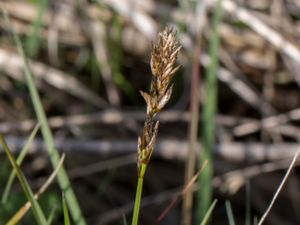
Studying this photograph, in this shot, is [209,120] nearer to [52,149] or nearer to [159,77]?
[52,149]

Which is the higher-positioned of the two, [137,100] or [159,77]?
[159,77]

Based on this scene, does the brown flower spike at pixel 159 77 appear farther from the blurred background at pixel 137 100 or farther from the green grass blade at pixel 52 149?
the blurred background at pixel 137 100

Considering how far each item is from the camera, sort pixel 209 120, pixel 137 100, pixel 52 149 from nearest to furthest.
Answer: pixel 52 149
pixel 209 120
pixel 137 100

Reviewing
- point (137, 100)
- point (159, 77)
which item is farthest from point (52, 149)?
point (137, 100)

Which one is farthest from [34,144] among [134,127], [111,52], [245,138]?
[245,138]

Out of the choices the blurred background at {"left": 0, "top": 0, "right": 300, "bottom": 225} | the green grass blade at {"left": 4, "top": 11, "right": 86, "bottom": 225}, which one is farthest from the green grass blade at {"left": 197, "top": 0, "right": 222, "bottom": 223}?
the blurred background at {"left": 0, "top": 0, "right": 300, "bottom": 225}

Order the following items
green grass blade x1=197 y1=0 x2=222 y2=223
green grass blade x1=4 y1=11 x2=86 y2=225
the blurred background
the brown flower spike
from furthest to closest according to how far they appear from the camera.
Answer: the blurred background → green grass blade x1=197 y1=0 x2=222 y2=223 → green grass blade x1=4 y1=11 x2=86 y2=225 → the brown flower spike

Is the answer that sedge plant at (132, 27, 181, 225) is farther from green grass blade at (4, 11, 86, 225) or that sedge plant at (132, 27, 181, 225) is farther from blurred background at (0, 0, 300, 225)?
blurred background at (0, 0, 300, 225)
